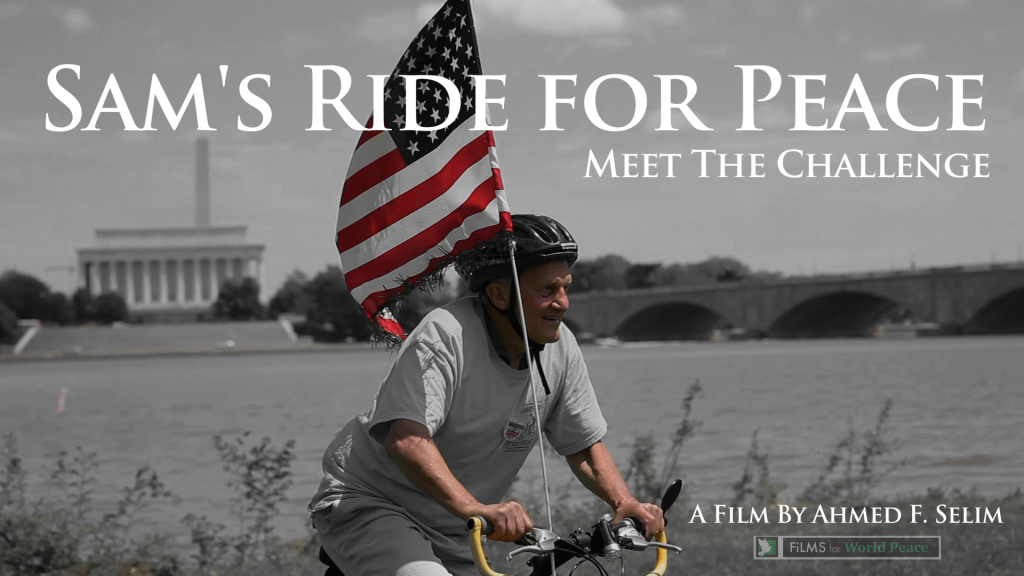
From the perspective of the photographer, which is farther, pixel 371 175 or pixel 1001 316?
pixel 1001 316

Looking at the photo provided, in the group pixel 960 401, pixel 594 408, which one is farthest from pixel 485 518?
pixel 960 401

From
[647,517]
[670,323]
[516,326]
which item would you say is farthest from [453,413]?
[670,323]

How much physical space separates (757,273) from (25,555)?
4543 inches

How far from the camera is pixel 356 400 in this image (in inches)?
952

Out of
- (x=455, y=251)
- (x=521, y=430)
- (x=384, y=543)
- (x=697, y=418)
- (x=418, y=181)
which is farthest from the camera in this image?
(x=697, y=418)

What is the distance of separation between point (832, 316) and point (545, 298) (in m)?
75.6

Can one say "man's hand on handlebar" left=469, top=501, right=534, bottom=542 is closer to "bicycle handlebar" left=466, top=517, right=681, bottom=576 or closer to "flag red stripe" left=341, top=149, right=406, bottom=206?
"bicycle handlebar" left=466, top=517, right=681, bottom=576

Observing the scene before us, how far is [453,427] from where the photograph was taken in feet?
9.60

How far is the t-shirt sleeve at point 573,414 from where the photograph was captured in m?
3.16

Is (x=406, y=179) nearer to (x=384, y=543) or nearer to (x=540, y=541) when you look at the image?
(x=384, y=543)

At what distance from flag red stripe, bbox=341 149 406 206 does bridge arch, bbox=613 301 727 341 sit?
76.1 meters

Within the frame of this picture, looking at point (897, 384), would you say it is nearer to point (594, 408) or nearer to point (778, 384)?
point (778, 384)

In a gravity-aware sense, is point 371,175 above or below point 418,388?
above

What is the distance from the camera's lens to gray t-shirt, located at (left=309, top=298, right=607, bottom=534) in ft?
9.24
